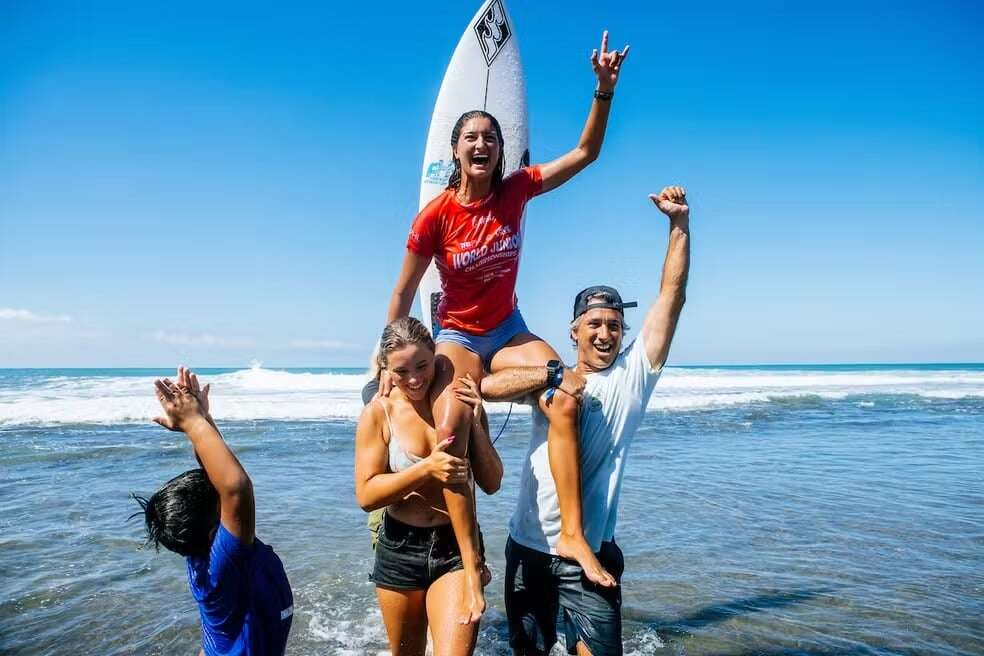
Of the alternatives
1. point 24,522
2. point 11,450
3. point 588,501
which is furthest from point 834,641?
point 11,450

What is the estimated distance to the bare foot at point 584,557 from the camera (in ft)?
9.59

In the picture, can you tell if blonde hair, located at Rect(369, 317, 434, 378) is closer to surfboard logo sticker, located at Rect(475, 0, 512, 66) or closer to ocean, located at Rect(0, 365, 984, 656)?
ocean, located at Rect(0, 365, 984, 656)

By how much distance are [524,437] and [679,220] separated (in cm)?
1091

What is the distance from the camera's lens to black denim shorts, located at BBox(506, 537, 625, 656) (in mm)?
3006

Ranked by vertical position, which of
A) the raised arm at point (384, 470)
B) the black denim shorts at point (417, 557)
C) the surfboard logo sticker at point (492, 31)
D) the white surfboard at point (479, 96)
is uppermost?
the surfboard logo sticker at point (492, 31)

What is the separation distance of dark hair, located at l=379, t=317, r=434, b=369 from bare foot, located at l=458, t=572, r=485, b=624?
1128 millimetres

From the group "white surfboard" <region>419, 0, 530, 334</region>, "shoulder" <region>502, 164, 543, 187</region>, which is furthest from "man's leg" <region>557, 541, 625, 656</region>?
"white surfboard" <region>419, 0, 530, 334</region>

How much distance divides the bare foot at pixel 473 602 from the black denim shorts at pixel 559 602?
0.39m

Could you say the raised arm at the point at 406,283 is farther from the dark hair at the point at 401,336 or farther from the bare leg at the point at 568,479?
the bare leg at the point at 568,479

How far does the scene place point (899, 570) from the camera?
572cm

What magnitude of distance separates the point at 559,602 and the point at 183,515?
1848 mm

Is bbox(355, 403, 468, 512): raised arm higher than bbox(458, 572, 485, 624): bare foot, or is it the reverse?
bbox(355, 403, 468, 512): raised arm

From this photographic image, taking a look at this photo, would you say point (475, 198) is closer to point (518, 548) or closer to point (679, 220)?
point (679, 220)

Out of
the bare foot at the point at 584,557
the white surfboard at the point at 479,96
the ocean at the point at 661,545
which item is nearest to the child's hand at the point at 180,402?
the bare foot at the point at 584,557
